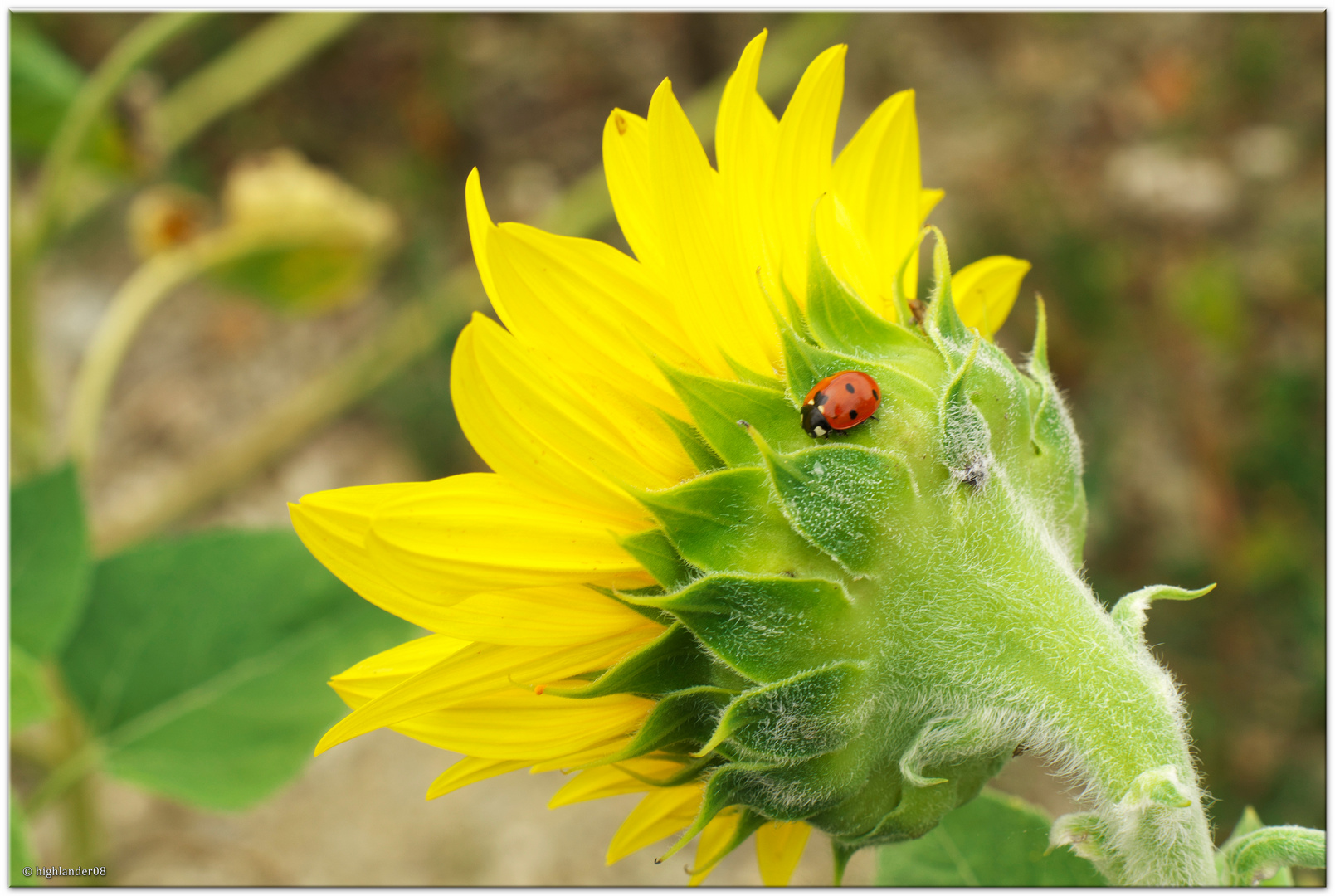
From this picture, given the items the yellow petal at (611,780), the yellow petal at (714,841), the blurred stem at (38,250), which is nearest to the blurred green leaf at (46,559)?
the blurred stem at (38,250)

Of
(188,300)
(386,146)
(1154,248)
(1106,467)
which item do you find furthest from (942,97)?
(188,300)

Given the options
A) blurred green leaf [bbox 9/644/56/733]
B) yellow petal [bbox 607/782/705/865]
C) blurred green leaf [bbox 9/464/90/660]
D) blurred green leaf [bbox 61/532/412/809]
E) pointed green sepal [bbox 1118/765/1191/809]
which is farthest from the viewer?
blurred green leaf [bbox 61/532/412/809]

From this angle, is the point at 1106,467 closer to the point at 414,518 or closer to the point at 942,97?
the point at 942,97

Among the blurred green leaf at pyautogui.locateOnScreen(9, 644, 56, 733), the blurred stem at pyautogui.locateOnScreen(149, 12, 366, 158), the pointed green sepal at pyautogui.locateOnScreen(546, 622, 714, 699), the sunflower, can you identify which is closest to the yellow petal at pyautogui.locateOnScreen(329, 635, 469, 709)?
the sunflower

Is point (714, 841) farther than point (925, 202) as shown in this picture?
No

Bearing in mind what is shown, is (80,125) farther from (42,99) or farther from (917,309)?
(917,309)

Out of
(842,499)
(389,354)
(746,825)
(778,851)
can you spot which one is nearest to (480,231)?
(842,499)

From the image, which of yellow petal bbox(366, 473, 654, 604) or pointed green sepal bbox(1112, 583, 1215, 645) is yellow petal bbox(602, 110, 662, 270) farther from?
pointed green sepal bbox(1112, 583, 1215, 645)
